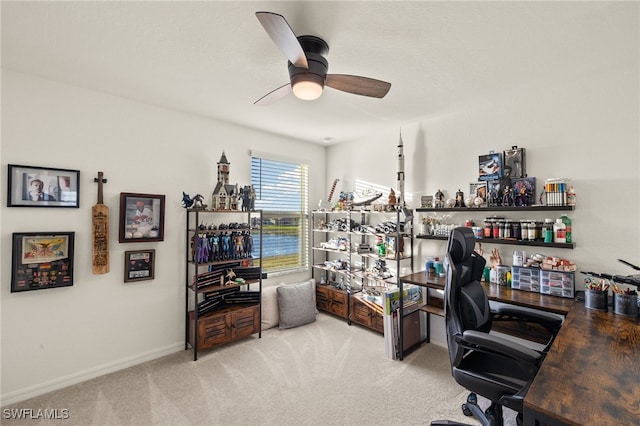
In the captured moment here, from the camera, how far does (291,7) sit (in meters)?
1.57

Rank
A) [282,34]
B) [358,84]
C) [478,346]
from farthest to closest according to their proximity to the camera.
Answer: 1. [358,84]
2. [478,346]
3. [282,34]

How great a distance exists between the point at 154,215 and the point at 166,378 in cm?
156

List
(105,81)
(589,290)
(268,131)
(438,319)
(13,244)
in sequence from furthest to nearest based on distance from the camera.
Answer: (268,131) < (438,319) < (105,81) < (13,244) < (589,290)

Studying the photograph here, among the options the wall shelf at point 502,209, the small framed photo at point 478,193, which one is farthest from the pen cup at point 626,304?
the small framed photo at point 478,193

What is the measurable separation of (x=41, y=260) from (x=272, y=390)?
2213mm

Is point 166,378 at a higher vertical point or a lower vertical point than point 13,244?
lower

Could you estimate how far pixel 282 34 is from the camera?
→ 4.53 feet

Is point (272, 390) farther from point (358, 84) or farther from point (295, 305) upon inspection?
point (358, 84)

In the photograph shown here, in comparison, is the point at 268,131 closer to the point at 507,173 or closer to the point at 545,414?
the point at 507,173

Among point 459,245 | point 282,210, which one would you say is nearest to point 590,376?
point 459,245

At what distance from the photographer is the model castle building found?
3.24m

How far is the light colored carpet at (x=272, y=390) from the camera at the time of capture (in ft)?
6.91

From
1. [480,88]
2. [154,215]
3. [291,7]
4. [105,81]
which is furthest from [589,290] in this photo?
[105,81]

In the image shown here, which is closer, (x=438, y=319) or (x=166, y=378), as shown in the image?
(x=166, y=378)
